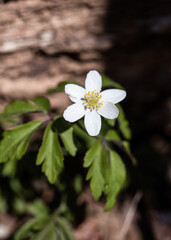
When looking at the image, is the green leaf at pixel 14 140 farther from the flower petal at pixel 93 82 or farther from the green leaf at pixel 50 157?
the flower petal at pixel 93 82

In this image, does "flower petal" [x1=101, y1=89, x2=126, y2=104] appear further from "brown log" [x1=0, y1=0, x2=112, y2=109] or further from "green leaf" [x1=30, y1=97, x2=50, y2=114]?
"brown log" [x1=0, y1=0, x2=112, y2=109]

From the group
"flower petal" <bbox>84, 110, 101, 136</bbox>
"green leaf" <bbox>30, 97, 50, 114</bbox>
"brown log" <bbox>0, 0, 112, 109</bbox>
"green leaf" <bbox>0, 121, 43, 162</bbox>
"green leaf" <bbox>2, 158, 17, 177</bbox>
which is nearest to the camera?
"flower petal" <bbox>84, 110, 101, 136</bbox>

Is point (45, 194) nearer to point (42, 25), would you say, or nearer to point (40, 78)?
point (40, 78)

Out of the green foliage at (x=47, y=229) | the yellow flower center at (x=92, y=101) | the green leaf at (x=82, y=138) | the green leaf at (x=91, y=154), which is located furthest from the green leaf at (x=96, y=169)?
the green foliage at (x=47, y=229)

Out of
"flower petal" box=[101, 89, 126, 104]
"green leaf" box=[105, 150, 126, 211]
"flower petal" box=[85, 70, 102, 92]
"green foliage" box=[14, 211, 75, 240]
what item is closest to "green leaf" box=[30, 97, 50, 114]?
"flower petal" box=[85, 70, 102, 92]

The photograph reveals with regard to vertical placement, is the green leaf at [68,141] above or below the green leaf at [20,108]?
below

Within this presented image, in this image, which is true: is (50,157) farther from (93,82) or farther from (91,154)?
(93,82)

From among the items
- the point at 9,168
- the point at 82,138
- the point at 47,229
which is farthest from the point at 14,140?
the point at 47,229
